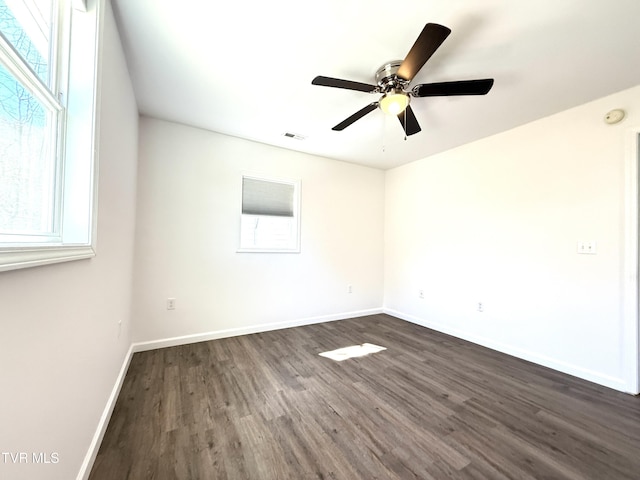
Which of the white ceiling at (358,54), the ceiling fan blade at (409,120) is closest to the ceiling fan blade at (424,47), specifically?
the white ceiling at (358,54)

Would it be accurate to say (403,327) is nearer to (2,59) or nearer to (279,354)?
(279,354)

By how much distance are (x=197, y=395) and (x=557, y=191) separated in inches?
150

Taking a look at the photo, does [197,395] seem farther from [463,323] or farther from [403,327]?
[463,323]

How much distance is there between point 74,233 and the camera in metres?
1.16

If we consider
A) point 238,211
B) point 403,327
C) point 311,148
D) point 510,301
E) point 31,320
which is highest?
point 311,148

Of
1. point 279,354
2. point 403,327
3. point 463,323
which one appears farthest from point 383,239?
point 279,354

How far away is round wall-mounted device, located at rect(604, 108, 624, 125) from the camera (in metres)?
2.13

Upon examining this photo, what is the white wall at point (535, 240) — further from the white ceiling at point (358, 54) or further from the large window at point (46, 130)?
the large window at point (46, 130)

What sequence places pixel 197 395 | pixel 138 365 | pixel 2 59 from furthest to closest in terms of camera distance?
pixel 138 365, pixel 197 395, pixel 2 59

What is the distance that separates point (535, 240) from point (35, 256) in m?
3.68

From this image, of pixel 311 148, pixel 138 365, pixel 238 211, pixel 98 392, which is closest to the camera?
pixel 98 392

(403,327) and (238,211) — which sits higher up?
(238,211)

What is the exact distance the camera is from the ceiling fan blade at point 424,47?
1274 mm

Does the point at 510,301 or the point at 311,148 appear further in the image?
the point at 311,148
